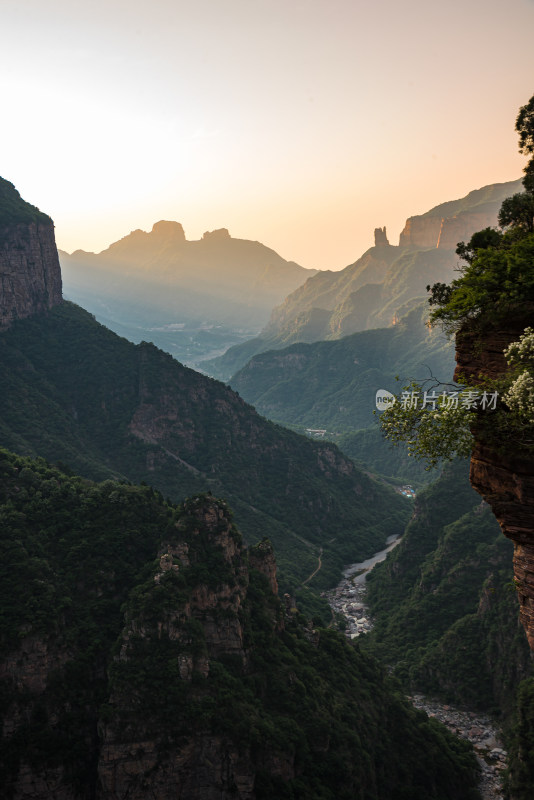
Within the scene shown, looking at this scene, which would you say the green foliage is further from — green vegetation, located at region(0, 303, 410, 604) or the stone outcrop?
green vegetation, located at region(0, 303, 410, 604)

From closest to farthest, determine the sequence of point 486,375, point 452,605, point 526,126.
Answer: point 486,375
point 526,126
point 452,605

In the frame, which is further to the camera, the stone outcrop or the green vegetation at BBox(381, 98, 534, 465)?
the stone outcrop

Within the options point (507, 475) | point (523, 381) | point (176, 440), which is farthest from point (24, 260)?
point (523, 381)

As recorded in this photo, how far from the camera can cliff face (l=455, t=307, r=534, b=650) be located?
1981 centimetres

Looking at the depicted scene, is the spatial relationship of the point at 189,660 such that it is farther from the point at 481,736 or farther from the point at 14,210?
the point at 14,210

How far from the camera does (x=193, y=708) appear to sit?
4459 cm

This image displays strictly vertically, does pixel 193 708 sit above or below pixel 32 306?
below

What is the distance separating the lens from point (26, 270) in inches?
5305

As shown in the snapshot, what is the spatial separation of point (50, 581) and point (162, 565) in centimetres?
A: 945

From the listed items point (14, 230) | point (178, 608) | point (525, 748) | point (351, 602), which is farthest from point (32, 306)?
point (525, 748)

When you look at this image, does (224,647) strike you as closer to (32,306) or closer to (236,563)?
(236,563)

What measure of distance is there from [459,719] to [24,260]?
121284 mm

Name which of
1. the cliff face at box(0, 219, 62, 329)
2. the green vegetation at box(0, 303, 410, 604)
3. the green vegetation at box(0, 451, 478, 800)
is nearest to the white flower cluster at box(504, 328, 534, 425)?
the green vegetation at box(0, 451, 478, 800)

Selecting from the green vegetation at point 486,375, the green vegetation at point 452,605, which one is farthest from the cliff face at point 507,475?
the green vegetation at point 452,605
